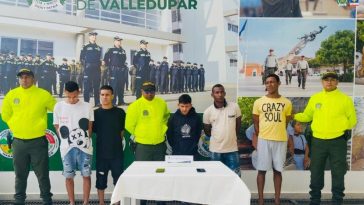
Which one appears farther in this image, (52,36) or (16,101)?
(52,36)

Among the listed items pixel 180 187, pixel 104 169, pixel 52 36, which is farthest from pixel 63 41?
pixel 180 187

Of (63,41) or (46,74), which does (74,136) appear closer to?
(46,74)

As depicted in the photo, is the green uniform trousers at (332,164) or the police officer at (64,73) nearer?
the green uniform trousers at (332,164)

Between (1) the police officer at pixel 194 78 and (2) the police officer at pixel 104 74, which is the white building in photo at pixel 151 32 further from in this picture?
(2) the police officer at pixel 104 74

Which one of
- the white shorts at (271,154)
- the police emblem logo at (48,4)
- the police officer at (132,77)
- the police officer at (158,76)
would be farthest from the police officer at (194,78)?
the police emblem logo at (48,4)

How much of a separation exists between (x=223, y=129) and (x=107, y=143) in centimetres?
130

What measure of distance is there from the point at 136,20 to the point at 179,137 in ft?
5.64

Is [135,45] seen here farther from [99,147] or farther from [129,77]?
[99,147]

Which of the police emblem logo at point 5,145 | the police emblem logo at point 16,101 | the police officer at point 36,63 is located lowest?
the police emblem logo at point 5,145

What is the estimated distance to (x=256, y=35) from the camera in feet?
16.1

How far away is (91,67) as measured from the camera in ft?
16.1

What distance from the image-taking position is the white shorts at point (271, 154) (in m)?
4.26

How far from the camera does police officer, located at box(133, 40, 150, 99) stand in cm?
498

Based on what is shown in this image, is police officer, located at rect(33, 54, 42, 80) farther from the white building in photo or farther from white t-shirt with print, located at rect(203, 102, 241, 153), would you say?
white t-shirt with print, located at rect(203, 102, 241, 153)
